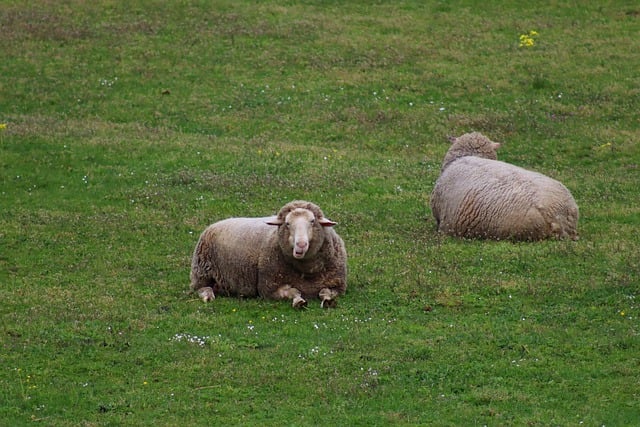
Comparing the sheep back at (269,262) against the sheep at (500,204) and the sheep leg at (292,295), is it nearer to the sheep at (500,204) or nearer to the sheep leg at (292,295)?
the sheep leg at (292,295)

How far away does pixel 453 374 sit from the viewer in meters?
12.3

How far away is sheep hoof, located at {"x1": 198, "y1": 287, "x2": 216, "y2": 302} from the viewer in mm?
15688

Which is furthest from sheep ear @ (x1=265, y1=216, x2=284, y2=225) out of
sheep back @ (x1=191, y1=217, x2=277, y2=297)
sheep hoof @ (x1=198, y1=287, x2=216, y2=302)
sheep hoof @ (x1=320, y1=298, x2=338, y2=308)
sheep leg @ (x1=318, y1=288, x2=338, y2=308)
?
sheep hoof @ (x1=198, y1=287, x2=216, y2=302)

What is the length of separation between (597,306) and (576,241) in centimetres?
383

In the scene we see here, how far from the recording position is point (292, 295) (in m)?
15.2

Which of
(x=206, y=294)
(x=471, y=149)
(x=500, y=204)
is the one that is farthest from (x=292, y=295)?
(x=471, y=149)

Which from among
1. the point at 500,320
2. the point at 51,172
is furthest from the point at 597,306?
the point at 51,172

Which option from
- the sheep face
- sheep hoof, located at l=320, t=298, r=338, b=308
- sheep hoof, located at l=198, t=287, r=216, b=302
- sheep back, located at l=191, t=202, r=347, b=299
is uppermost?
the sheep face

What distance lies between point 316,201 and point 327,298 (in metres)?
7.27

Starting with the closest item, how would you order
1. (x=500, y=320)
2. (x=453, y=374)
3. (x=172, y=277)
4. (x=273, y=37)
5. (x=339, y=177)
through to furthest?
1. (x=453, y=374)
2. (x=500, y=320)
3. (x=172, y=277)
4. (x=339, y=177)
5. (x=273, y=37)

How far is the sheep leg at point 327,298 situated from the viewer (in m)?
15.0

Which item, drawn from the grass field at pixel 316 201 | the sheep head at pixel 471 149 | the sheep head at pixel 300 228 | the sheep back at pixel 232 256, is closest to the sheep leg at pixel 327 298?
the grass field at pixel 316 201

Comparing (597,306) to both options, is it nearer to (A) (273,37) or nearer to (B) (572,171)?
(B) (572,171)

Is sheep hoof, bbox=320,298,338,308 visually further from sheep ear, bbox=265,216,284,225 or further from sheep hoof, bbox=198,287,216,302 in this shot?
sheep hoof, bbox=198,287,216,302
